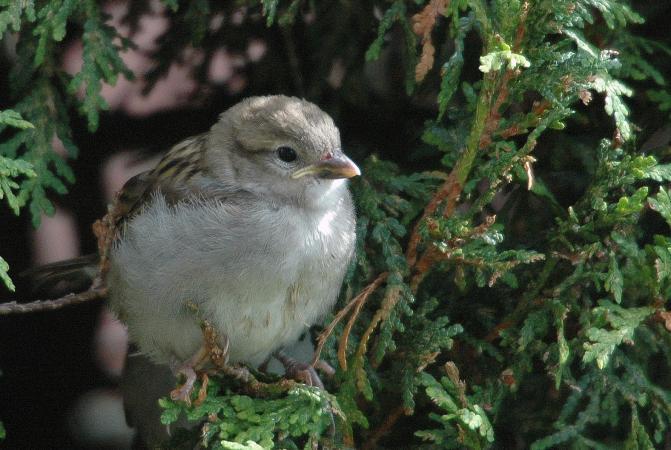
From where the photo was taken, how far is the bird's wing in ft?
8.79

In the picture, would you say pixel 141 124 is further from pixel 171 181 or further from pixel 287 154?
pixel 287 154

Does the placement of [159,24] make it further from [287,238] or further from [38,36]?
[287,238]

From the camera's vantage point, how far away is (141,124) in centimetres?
347

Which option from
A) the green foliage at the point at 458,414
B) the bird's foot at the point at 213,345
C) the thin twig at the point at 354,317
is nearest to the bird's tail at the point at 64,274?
the bird's foot at the point at 213,345

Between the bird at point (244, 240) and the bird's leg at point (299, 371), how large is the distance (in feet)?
0.11

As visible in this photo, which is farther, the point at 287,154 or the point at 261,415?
the point at 287,154

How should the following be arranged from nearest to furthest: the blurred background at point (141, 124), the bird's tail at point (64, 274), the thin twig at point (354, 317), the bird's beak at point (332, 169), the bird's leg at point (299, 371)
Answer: the thin twig at point (354, 317)
the bird's beak at point (332, 169)
the bird's leg at point (299, 371)
the bird's tail at point (64, 274)
the blurred background at point (141, 124)

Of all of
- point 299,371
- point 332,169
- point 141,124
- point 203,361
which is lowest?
point 299,371

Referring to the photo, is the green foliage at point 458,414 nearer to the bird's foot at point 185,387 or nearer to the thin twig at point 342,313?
the thin twig at point 342,313

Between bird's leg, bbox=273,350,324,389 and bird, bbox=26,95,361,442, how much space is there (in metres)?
0.03

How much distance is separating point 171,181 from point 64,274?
0.59 meters

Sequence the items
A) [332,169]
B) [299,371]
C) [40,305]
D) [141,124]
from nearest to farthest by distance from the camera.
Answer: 1. [40,305]
2. [332,169]
3. [299,371]
4. [141,124]

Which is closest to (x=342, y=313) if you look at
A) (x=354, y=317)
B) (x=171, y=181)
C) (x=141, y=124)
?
(x=354, y=317)

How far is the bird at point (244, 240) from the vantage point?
2467 mm
